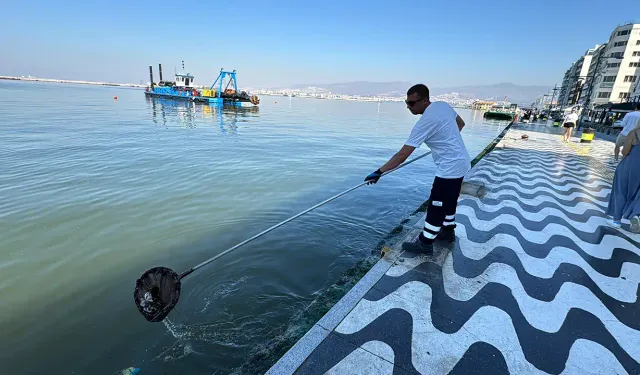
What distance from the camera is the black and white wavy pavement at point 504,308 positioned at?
6.83ft

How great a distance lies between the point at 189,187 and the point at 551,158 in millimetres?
11384

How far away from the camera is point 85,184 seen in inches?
278

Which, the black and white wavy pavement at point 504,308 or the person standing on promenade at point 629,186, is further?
the person standing on promenade at point 629,186

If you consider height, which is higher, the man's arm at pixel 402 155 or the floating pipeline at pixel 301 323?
the man's arm at pixel 402 155

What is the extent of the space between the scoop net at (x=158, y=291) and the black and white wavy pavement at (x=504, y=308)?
1.23 m

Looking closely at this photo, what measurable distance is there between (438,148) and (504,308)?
61.7 inches

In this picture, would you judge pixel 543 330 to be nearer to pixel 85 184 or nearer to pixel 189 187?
pixel 189 187

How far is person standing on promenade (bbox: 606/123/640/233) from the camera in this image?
4.09 meters

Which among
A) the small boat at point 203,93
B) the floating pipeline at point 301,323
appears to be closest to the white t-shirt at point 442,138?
the floating pipeline at point 301,323

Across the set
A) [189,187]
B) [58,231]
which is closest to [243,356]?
[58,231]

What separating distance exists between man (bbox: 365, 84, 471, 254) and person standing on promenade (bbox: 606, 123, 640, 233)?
9.24ft

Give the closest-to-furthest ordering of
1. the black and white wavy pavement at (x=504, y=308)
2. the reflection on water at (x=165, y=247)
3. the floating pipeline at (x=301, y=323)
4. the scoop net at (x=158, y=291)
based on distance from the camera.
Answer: the black and white wavy pavement at (x=504, y=308), the floating pipeline at (x=301, y=323), the scoop net at (x=158, y=291), the reflection on water at (x=165, y=247)

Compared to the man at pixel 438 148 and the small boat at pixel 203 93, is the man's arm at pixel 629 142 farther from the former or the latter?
the small boat at pixel 203 93

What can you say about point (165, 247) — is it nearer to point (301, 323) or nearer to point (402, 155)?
point (301, 323)
